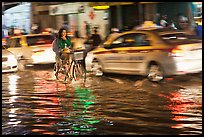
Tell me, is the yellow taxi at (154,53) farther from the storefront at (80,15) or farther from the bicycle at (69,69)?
the storefront at (80,15)

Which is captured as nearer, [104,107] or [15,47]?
[104,107]

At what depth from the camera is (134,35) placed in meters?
13.0

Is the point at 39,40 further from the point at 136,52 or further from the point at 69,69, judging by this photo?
the point at 136,52

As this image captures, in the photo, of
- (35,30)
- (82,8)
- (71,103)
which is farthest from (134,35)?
(35,30)

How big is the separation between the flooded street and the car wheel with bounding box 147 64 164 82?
229 mm

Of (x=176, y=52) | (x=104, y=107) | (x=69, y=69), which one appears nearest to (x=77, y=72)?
(x=69, y=69)

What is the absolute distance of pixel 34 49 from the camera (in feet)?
61.0

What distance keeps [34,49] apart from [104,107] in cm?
1018

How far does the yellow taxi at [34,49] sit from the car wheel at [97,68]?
3.99 meters

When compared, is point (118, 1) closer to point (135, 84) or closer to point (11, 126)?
point (135, 84)

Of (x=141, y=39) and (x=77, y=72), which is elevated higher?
(x=141, y=39)

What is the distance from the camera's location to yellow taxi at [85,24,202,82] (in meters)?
11.6

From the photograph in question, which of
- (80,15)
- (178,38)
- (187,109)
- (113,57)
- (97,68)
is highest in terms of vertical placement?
(80,15)

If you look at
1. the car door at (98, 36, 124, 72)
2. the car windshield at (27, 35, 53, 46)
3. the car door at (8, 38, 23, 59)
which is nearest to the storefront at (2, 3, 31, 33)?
the car door at (8, 38, 23, 59)
